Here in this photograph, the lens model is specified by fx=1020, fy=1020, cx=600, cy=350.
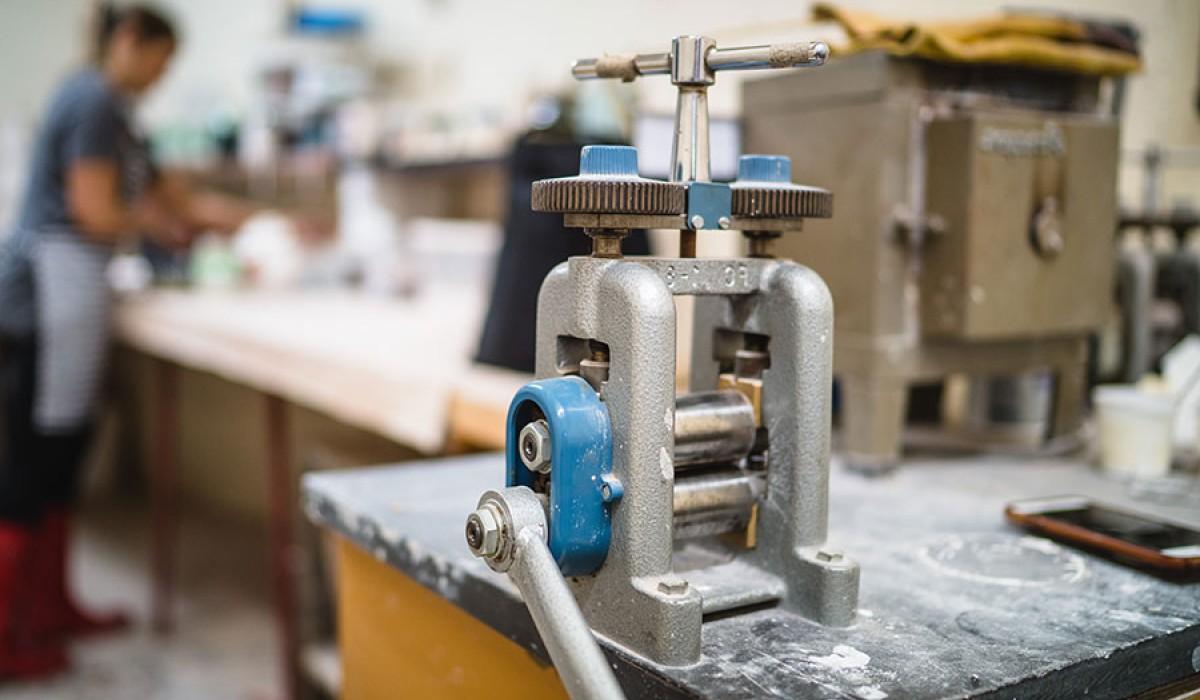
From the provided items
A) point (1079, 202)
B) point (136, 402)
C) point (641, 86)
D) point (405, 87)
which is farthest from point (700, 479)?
point (136, 402)

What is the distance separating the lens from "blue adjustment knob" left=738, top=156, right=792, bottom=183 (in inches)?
32.7

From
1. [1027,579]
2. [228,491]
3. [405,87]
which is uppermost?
[405,87]

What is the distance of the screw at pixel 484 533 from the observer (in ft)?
2.36

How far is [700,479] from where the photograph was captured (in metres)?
0.80

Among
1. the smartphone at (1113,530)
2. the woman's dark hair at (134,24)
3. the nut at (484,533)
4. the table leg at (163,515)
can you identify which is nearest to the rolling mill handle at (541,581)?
the nut at (484,533)

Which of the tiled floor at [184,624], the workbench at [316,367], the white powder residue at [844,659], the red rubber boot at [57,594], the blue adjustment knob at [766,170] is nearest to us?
the white powder residue at [844,659]

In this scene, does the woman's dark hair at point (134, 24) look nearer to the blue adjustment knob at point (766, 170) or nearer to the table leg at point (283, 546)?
the table leg at point (283, 546)

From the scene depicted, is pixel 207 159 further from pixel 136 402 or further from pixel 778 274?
pixel 778 274

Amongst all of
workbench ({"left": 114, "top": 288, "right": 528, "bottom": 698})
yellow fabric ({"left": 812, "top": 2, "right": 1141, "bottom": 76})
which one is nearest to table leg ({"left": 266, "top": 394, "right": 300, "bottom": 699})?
workbench ({"left": 114, "top": 288, "right": 528, "bottom": 698})

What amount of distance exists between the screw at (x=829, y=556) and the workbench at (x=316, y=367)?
950 millimetres

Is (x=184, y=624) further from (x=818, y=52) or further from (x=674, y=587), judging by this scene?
(x=818, y=52)

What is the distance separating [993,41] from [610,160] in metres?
0.79

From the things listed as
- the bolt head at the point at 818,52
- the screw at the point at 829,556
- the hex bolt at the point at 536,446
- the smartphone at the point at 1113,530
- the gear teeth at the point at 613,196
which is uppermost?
the bolt head at the point at 818,52

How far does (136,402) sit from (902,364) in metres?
4.70
